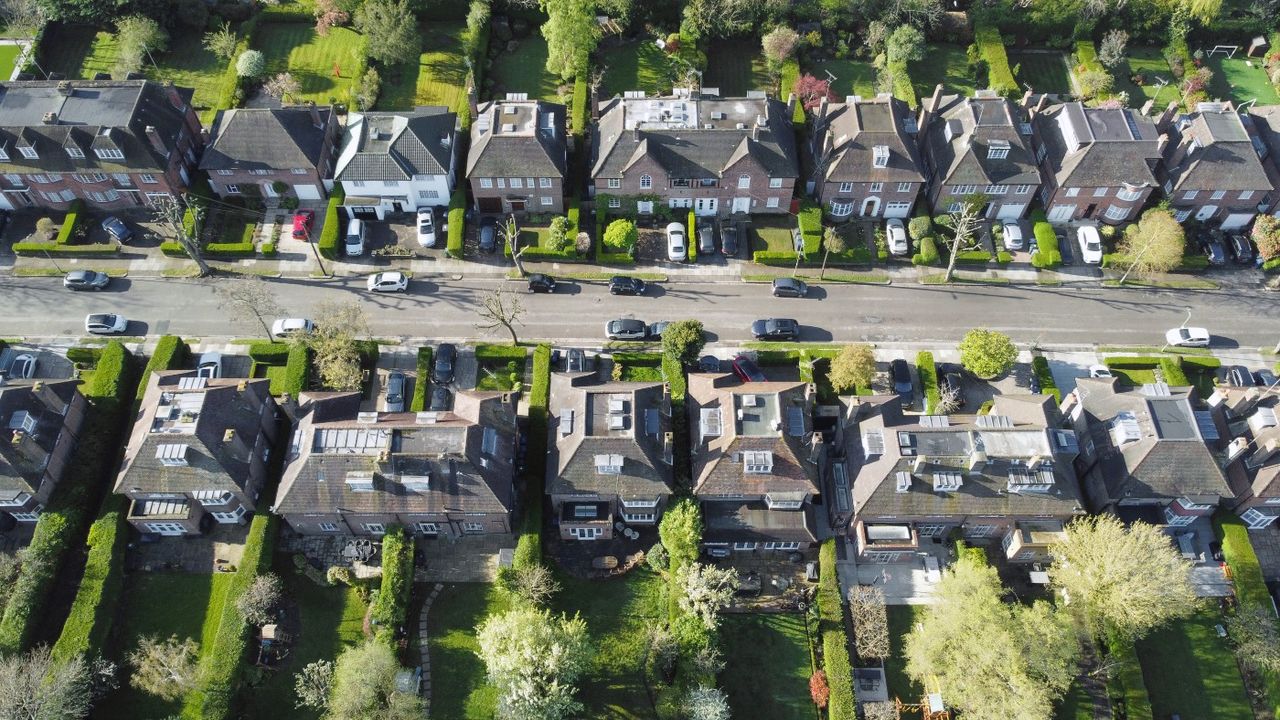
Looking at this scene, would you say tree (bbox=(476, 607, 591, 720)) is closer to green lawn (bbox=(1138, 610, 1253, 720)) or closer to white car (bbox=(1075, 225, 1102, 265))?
green lawn (bbox=(1138, 610, 1253, 720))

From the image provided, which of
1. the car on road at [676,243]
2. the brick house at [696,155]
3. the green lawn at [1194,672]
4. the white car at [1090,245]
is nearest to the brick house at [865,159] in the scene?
the brick house at [696,155]

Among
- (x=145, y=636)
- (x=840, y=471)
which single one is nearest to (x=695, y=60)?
(x=840, y=471)

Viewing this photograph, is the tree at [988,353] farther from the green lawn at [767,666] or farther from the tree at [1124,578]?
the green lawn at [767,666]

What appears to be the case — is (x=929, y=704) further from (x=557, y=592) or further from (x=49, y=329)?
(x=49, y=329)

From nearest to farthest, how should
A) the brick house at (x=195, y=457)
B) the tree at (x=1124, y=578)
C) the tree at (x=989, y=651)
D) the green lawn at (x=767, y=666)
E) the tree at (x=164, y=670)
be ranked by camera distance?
the tree at (x=989, y=651)
the tree at (x=164, y=670)
the tree at (x=1124, y=578)
the green lawn at (x=767, y=666)
the brick house at (x=195, y=457)

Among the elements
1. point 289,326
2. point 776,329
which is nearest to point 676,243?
point 776,329

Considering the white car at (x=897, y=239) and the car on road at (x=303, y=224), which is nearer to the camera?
the car on road at (x=303, y=224)

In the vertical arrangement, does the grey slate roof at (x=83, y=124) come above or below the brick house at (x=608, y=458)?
above
